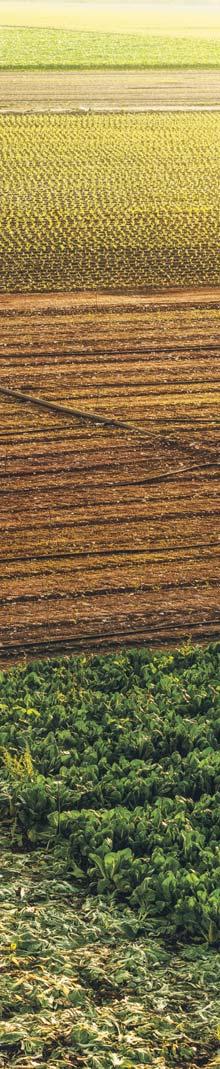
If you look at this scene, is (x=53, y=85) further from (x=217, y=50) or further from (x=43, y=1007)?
(x=43, y=1007)

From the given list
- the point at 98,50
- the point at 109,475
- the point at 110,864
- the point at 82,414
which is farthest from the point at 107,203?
the point at 98,50

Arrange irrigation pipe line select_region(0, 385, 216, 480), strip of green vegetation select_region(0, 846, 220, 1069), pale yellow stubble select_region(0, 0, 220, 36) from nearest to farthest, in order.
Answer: strip of green vegetation select_region(0, 846, 220, 1069) → irrigation pipe line select_region(0, 385, 216, 480) → pale yellow stubble select_region(0, 0, 220, 36)

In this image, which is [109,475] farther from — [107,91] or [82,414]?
[107,91]

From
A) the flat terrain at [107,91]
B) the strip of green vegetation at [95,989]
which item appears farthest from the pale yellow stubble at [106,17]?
the strip of green vegetation at [95,989]

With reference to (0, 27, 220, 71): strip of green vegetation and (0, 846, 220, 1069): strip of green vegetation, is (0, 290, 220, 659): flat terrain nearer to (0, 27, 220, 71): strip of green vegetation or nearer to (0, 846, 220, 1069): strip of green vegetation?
(0, 846, 220, 1069): strip of green vegetation

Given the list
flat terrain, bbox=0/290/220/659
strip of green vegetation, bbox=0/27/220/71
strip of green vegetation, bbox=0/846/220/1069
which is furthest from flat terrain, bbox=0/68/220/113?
strip of green vegetation, bbox=0/846/220/1069
